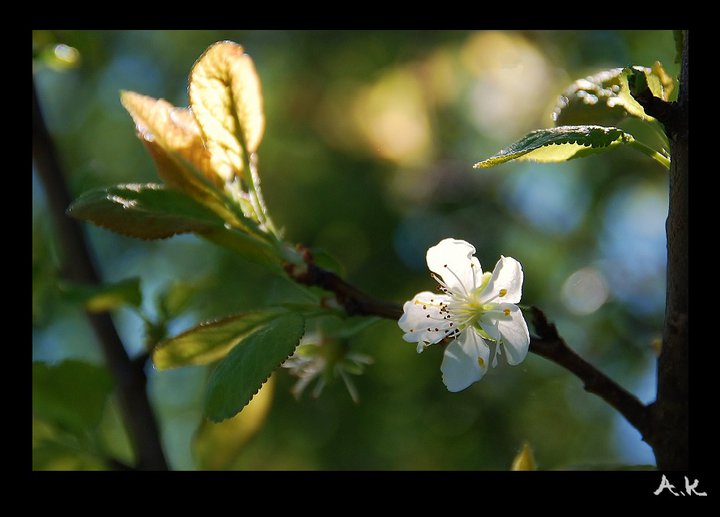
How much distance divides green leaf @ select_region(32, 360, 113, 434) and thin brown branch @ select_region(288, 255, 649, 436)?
457 millimetres

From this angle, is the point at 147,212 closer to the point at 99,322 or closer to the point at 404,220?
the point at 99,322

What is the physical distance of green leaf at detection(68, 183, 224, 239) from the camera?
2.56 ft

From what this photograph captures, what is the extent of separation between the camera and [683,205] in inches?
27.7

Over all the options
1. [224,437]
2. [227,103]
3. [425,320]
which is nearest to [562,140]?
[425,320]

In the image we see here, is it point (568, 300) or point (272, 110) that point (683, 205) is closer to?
point (568, 300)

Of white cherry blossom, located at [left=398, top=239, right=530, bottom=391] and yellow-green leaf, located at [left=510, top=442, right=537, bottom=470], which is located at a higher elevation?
white cherry blossom, located at [left=398, top=239, right=530, bottom=391]

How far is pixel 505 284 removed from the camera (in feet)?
2.64

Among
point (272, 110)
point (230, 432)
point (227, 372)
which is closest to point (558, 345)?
point (227, 372)

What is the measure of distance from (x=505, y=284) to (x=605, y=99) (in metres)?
0.20

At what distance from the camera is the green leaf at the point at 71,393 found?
1.16 m

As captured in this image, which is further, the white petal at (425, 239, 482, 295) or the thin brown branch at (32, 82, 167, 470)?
Answer: the thin brown branch at (32, 82, 167, 470)

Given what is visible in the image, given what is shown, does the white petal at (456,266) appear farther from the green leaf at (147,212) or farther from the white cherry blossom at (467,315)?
the green leaf at (147,212)

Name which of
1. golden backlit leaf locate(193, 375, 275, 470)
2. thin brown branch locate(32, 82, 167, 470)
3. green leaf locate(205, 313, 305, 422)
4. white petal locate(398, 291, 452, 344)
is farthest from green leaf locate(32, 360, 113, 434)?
white petal locate(398, 291, 452, 344)

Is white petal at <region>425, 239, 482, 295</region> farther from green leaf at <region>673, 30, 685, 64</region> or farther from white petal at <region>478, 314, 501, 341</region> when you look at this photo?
green leaf at <region>673, 30, 685, 64</region>
